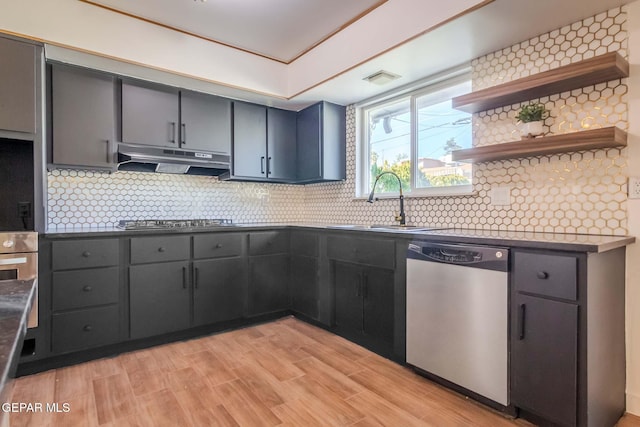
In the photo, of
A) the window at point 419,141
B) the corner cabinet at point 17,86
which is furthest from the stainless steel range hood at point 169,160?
the window at point 419,141

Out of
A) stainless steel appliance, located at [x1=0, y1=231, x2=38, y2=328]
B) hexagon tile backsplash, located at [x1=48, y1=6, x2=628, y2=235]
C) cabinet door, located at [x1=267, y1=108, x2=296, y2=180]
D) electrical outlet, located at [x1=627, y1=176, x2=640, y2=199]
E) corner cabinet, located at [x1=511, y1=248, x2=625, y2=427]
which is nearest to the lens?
corner cabinet, located at [x1=511, y1=248, x2=625, y2=427]

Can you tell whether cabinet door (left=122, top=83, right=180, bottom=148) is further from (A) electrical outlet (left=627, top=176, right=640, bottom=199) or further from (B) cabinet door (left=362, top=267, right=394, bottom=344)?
(A) electrical outlet (left=627, top=176, right=640, bottom=199)

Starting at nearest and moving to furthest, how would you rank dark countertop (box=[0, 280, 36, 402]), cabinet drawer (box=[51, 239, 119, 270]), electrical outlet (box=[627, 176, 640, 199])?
dark countertop (box=[0, 280, 36, 402])
electrical outlet (box=[627, 176, 640, 199])
cabinet drawer (box=[51, 239, 119, 270])

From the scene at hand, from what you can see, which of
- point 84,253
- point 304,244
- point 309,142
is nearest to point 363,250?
point 304,244

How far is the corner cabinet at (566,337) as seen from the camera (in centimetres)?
156

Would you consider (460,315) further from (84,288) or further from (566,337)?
(84,288)

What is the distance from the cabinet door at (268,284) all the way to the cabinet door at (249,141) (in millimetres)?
915

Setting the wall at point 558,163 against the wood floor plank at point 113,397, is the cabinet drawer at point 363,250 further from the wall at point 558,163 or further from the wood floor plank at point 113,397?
the wood floor plank at point 113,397

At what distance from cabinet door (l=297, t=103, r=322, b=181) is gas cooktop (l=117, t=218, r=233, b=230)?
38.9 inches

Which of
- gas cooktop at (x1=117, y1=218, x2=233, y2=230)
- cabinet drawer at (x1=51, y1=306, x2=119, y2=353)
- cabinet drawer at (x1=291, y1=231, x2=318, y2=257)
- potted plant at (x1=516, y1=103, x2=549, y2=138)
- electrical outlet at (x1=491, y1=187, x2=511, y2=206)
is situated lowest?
A: cabinet drawer at (x1=51, y1=306, x2=119, y2=353)

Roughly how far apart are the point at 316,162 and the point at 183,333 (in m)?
1.99

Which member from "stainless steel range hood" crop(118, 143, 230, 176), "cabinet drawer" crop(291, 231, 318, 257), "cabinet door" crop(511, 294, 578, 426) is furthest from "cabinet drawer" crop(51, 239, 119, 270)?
"cabinet door" crop(511, 294, 578, 426)

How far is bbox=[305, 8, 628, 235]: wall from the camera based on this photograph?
197 centimetres

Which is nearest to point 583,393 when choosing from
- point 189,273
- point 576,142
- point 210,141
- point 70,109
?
point 576,142
